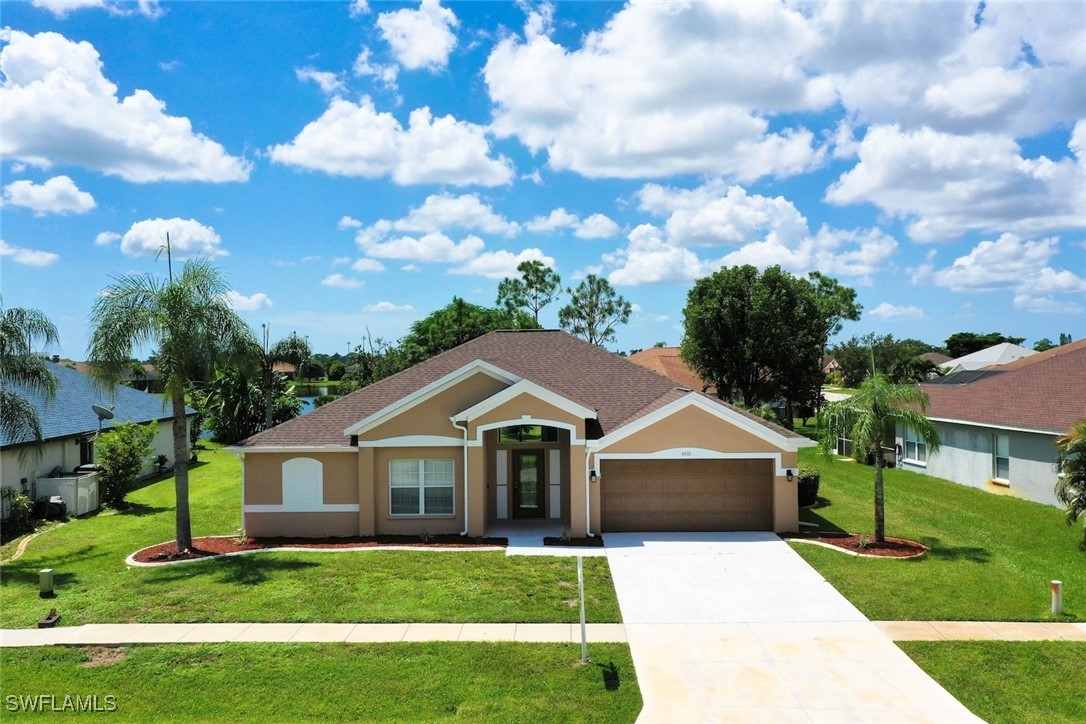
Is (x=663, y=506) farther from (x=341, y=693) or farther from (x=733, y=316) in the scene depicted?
(x=733, y=316)

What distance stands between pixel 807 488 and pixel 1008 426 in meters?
7.86

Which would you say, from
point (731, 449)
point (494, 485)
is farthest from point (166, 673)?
point (731, 449)

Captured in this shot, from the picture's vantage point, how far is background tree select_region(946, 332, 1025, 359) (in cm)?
11462

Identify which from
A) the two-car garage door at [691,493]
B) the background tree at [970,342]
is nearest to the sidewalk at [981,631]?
the two-car garage door at [691,493]

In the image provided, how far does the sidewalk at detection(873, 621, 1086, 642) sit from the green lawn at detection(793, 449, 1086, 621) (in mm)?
250

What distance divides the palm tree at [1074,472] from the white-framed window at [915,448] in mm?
14224

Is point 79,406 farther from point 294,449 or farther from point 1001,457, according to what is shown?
point 1001,457

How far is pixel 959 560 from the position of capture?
17031 millimetres

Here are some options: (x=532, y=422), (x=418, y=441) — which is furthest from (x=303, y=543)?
(x=532, y=422)

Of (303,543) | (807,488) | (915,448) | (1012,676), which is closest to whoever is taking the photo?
(1012,676)

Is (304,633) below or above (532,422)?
below

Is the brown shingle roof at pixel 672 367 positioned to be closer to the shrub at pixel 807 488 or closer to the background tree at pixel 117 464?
the shrub at pixel 807 488

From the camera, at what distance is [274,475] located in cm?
2045

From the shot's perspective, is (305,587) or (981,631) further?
(305,587)
